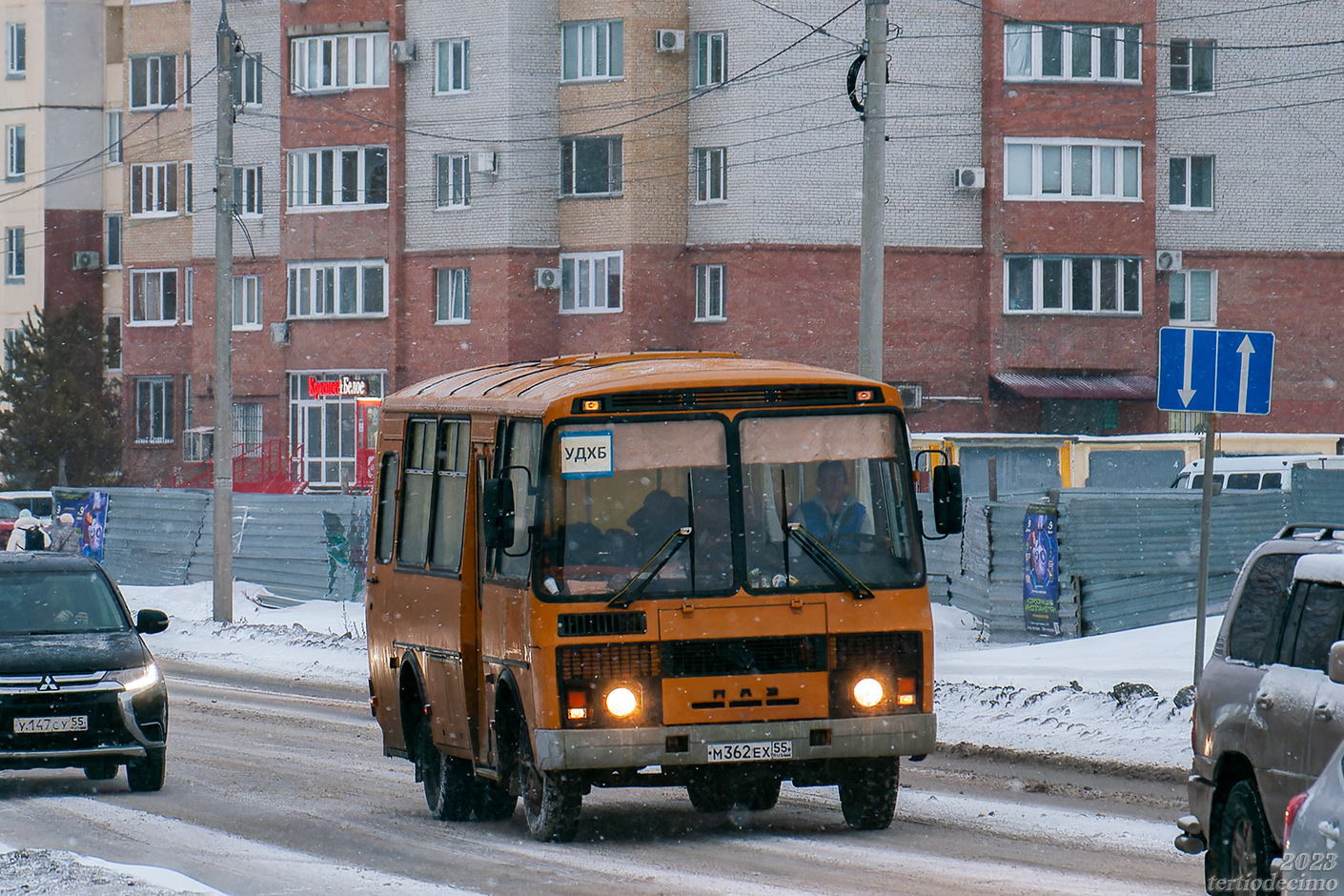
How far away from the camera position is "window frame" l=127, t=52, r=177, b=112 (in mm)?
58406

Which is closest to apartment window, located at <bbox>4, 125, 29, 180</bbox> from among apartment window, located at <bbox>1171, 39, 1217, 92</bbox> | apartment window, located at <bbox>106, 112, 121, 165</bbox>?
apartment window, located at <bbox>106, 112, 121, 165</bbox>

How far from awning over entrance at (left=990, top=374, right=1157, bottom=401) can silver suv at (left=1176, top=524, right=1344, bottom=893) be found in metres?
38.0

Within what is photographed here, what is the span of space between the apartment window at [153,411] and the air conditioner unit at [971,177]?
23846 millimetres

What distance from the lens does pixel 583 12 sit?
159 feet

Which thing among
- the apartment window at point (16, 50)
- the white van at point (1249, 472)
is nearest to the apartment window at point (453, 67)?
the apartment window at point (16, 50)

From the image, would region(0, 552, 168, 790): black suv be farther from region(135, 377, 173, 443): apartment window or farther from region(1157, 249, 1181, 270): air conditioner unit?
region(135, 377, 173, 443): apartment window

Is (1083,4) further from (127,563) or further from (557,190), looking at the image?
(127,563)

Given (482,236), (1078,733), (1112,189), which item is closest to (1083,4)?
(1112,189)

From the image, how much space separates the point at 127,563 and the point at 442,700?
27.6m

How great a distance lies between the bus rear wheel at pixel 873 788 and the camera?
11.2 metres

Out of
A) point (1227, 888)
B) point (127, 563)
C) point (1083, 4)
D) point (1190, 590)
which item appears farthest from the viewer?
point (1083, 4)

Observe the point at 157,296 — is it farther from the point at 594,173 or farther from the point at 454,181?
the point at 594,173

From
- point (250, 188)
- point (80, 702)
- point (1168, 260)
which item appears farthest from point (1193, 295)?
point (80, 702)

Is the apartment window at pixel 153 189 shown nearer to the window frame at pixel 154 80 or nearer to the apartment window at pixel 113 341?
the window frame at pixel 154 80
